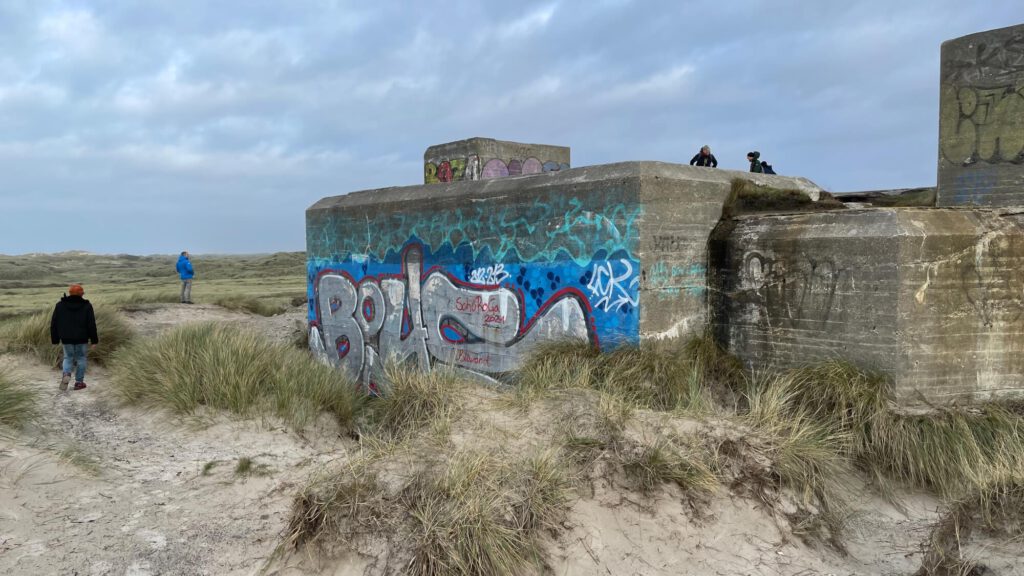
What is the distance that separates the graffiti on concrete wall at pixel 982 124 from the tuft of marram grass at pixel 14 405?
30.1ft

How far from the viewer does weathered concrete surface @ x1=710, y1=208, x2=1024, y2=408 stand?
600 centimetres

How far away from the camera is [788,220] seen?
684cm

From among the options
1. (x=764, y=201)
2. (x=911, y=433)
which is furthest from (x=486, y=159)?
(x=911, y=433)

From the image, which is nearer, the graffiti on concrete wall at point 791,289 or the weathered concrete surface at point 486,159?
the graffiti on concrete wall at point 791,289

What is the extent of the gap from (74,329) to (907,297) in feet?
28.3

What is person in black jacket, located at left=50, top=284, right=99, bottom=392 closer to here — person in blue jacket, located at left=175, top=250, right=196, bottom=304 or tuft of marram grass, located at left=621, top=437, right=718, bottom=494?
tuft of marram grass, located at left=621, top=437, right=718, bottom=494

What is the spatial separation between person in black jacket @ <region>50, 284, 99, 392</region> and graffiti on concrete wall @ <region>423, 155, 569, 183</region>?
742cm

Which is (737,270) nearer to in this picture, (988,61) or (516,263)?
(516,263)

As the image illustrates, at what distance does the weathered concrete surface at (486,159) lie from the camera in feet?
47.7

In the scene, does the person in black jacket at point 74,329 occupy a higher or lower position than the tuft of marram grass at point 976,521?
higher

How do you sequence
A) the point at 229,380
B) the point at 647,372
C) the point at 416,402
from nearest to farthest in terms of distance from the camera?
the point at 416,402 < the point at 647,372 < the point at 229,380

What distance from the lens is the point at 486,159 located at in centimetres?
1455

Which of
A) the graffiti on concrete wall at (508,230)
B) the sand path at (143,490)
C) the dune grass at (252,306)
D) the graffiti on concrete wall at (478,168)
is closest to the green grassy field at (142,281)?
the dune grass at (252,306)

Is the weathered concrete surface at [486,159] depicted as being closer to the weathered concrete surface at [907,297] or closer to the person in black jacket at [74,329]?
the person in black jacket at [74,329]
